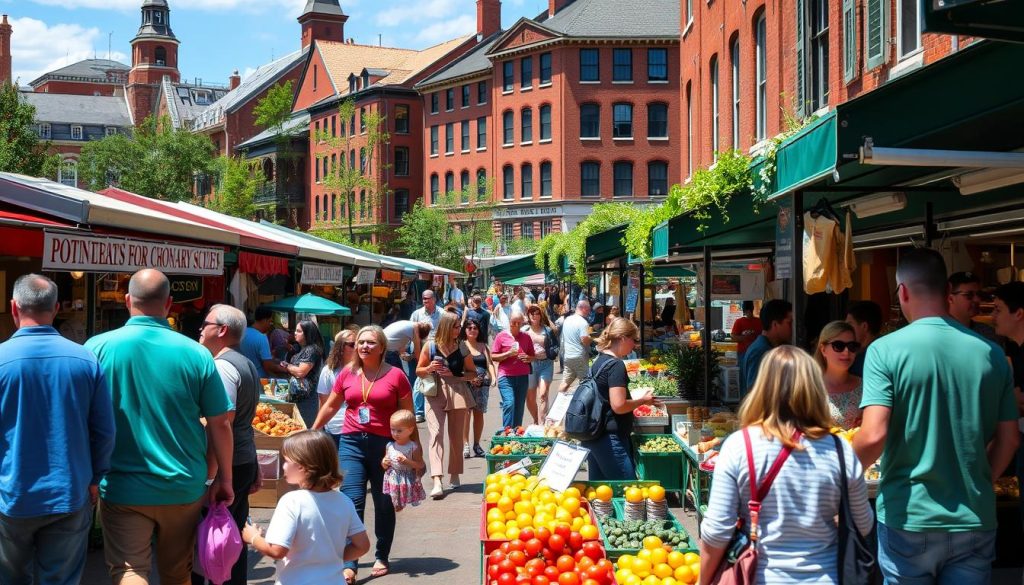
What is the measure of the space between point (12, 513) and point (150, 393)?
2.69 feet

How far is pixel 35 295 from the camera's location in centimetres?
497

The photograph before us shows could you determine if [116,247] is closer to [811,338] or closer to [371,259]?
[811,338]

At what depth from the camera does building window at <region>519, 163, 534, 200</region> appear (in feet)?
193

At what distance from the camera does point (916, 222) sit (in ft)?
Result: 37.6

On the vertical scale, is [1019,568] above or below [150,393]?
below

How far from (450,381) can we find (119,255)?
12.5ft

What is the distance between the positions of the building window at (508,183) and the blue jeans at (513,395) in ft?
156

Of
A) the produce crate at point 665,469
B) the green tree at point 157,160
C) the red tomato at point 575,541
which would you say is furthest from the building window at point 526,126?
the red tomato at point 575,541

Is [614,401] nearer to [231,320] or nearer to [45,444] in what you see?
[231,320]

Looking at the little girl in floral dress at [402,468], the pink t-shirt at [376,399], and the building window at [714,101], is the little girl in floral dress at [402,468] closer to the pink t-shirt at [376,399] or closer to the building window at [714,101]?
the pink t-shirt at [376,399]

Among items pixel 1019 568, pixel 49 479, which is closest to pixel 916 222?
pixel 1019 568

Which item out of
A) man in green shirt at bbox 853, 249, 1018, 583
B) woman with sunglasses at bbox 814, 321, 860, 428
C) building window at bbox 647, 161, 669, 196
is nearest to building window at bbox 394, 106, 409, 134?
building window at bbox 647, 161, 669, 196

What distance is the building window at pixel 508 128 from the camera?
197 ft

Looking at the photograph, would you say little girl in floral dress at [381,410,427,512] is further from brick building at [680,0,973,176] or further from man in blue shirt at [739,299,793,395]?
brick building at [680,0,973,176]
